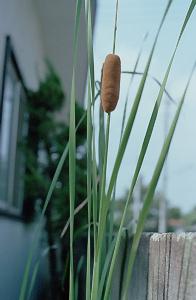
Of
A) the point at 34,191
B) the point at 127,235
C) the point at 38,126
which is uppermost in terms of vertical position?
the point at 38,126

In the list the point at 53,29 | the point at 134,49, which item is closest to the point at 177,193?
the point at 53,29

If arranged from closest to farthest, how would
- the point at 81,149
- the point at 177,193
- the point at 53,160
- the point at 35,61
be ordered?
the point at 81,149, the point at 53,160, the point at 35,61, the point at 177,193

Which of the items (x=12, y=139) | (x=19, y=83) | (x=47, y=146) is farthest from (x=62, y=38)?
(x=12, y=139)

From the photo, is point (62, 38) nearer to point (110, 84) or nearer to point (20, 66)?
point (20, 66)

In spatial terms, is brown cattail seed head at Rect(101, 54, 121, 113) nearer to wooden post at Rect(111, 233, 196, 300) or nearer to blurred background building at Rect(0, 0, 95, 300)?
wooden post at Rect(111, 233, 196, 300)

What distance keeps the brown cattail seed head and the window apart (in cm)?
281

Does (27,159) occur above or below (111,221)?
above

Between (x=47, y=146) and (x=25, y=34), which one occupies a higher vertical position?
(x=25, y=34)

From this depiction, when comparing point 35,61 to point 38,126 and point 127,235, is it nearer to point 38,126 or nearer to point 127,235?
point 38,126

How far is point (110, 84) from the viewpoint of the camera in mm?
902

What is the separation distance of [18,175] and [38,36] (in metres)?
1.88

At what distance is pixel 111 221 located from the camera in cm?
108

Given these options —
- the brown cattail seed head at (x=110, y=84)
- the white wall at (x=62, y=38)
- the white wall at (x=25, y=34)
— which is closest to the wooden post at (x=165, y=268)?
the brown cattail seed head at (x=110, y=84)

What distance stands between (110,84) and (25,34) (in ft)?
13.3
